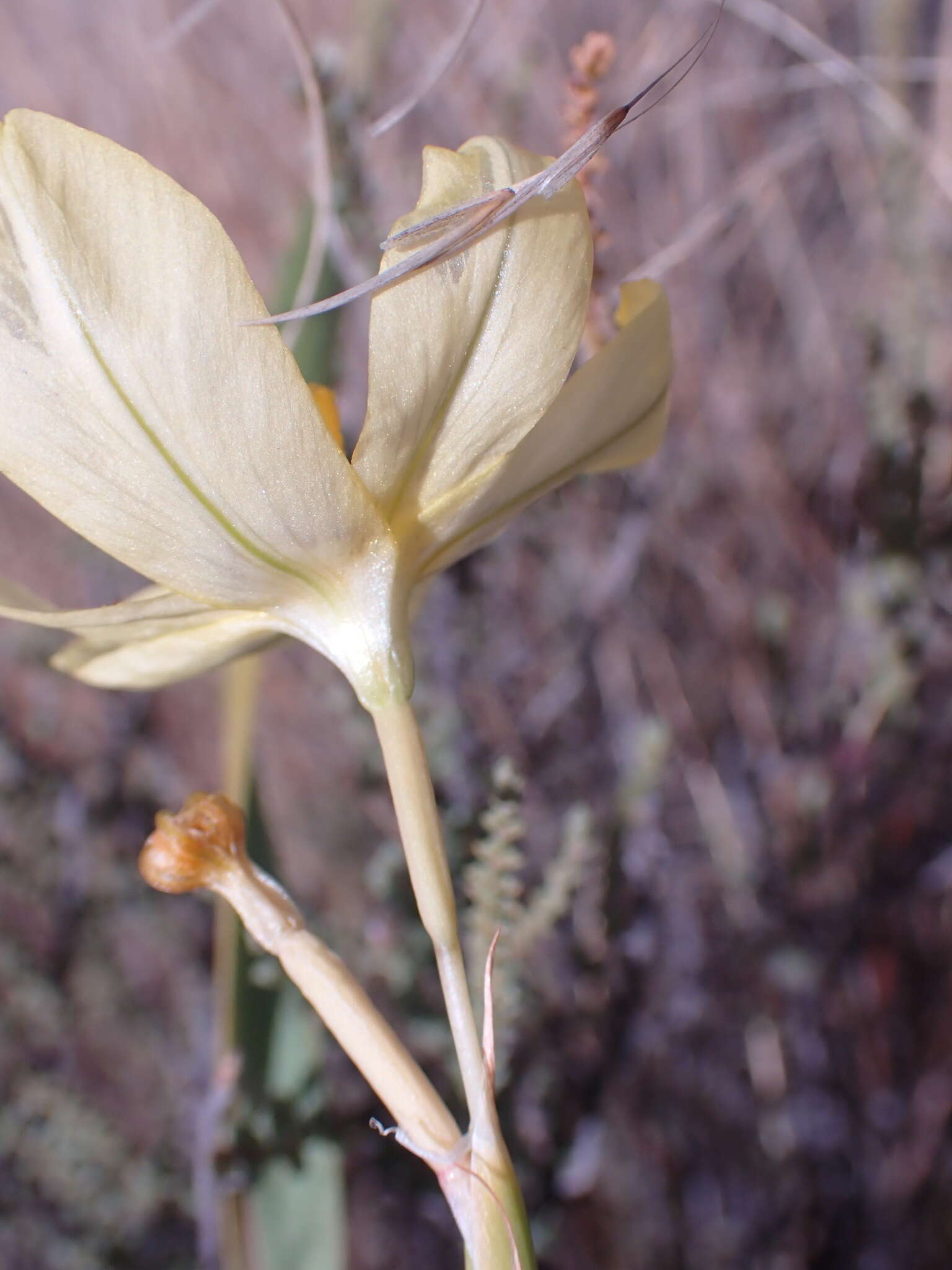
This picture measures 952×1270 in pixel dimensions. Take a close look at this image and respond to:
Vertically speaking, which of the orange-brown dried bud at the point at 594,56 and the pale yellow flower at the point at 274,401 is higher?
the orange-brown dried bud at the point at 594,56

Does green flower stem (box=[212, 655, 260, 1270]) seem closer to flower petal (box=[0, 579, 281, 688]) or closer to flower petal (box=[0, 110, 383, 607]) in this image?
flower petal (box=[0, 579, 281, 688])

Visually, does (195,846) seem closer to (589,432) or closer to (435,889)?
(435,889)

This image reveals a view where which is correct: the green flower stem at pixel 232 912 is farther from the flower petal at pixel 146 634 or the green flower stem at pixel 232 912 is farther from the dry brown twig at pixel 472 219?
the dry brown twig at pixel 472 219

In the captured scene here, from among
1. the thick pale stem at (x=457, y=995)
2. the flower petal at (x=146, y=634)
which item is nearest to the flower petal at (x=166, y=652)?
the flower petal at (x=146, y=634)

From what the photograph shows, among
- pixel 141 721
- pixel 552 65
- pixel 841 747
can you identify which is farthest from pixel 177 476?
pixel 552 65

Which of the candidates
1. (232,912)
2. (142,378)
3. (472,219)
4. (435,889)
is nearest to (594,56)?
(472,219)

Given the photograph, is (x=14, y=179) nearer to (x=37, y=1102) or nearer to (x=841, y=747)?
(x=37, y=1102)

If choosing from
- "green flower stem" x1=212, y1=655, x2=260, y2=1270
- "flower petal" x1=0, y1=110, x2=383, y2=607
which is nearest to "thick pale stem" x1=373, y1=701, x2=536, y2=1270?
"flower petal" x1=0, y1=110, x2=383, y2=607
